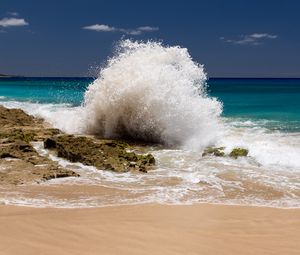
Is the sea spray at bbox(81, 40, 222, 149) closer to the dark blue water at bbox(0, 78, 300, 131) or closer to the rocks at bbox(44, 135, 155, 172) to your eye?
the rocks at bbox(44, 135, 155, 172)

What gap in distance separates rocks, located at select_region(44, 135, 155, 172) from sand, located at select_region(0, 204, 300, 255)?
248cm

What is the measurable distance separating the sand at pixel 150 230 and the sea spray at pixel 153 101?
5.40m

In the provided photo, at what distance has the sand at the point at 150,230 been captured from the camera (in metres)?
4.13

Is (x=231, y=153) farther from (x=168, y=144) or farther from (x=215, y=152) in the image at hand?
(x=168, y=144)

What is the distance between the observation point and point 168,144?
11.2m

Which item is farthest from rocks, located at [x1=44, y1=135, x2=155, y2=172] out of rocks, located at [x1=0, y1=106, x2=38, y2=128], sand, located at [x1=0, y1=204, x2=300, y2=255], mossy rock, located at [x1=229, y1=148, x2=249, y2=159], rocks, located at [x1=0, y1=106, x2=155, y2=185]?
rocks, located at [x1=0, y1=106, x2=38, y2=128]

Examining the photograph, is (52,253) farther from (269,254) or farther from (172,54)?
(172,54)

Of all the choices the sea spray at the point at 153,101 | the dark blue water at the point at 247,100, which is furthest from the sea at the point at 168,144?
the dark blue water at the point at 247,100

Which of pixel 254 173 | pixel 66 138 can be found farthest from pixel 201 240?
pixel 66 138

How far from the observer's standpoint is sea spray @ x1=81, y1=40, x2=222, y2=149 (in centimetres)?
1177

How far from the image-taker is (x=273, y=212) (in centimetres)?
573

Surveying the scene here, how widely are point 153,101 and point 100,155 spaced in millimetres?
3900

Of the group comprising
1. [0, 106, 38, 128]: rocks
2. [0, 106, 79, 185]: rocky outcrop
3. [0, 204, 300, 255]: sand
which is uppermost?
[0, 106, 38, 128]: rocks

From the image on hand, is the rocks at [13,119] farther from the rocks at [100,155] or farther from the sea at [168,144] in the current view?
the rocks at [100,155]
